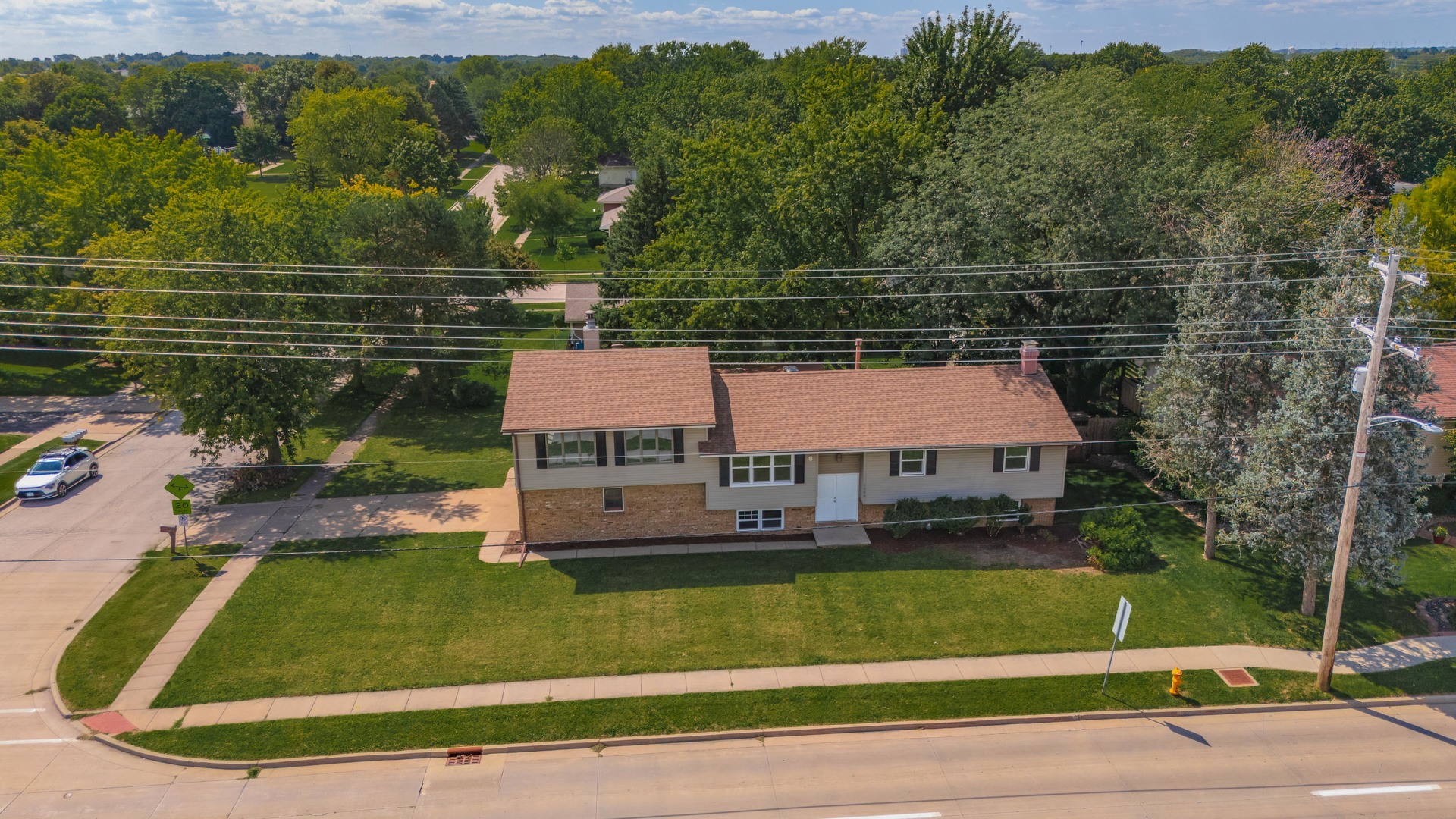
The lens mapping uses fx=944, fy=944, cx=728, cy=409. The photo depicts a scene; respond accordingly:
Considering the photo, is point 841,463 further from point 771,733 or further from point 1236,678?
point 1236,678

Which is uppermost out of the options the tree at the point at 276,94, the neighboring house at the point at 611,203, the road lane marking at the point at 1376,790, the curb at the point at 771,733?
the tree at the point at 276,94

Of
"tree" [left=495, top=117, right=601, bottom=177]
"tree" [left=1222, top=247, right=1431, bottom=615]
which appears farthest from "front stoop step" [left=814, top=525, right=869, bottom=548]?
"tree" [left=495, top=117, right=601, bottom=177]

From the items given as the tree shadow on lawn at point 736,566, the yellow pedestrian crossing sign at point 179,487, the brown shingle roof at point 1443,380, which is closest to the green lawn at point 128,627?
the yellow pedestrian crossing sign at point 179,487

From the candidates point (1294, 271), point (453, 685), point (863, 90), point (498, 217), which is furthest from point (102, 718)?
point (498, 217)

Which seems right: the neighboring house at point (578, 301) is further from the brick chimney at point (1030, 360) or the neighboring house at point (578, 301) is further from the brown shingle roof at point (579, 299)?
the brick chimney at point (1030, 360)

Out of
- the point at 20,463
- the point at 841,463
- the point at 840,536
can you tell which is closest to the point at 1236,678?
the point at 840,536

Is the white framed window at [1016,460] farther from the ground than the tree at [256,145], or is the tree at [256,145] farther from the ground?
the tree at [256,145]
